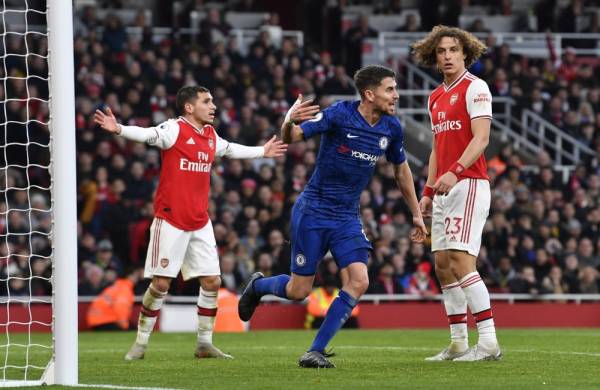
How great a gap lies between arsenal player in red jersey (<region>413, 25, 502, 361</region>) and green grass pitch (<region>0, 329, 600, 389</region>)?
0.34 metres

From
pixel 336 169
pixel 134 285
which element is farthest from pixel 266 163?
pixel 336 169

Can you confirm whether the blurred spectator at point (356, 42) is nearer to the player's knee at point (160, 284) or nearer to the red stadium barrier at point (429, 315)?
the red stadium barrier at point (429, 315)

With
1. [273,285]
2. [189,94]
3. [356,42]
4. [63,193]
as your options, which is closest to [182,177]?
[189,94]

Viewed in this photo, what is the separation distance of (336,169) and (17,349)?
4.57 metres

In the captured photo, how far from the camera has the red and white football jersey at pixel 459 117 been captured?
960cm

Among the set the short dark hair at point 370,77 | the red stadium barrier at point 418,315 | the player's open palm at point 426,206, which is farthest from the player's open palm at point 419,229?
the red stadium barrier at point 418,315

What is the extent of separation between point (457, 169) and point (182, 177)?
240 centimetres

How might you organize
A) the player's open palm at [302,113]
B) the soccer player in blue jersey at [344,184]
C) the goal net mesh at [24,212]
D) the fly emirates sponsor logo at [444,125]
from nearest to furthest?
the player's open palm at [302,113]
the soccer player in blue jersey at [344,184]
the fly emirates sponsor logo at [444,125]
the goal net mesh at [24,212]

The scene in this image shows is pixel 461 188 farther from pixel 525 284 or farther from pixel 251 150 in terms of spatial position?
pixel 525 284

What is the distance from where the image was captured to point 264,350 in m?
11.7

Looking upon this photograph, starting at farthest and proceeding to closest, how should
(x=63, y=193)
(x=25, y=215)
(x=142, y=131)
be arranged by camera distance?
(x=25, y=215), (x=142, y=131), (x=63, y=193)

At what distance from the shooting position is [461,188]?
9.63m

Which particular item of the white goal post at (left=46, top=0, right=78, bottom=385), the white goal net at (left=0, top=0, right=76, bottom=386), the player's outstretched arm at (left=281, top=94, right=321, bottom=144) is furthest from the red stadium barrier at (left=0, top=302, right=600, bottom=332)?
the white goal post at (left=46, top=0, right=78, bottom=385)

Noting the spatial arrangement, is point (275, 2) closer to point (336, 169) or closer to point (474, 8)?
point (474, 8)
